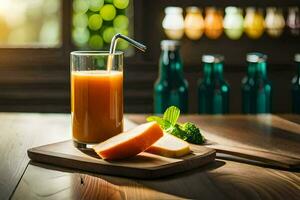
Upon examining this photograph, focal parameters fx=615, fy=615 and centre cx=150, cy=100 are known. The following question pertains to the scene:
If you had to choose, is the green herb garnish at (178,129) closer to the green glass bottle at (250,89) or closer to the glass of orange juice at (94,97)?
the glass of orange juice at (94,97)

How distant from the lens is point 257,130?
1.67m

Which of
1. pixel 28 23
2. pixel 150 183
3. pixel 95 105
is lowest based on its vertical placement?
pixel 150 183

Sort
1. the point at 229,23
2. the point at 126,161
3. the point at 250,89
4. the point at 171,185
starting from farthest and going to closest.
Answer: the point at 229,23, the point at 250,89, the point at 126,161, the point at 171,185

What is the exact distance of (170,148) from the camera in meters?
1.26

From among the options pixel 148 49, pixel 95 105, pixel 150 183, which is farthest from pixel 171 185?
pixel 148 49

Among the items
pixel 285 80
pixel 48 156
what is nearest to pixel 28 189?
pixel 48 156

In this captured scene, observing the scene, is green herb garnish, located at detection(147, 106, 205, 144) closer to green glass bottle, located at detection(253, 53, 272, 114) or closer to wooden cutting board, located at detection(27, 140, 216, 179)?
wooden cutting board, located at detection(27, 140, 216, 179)

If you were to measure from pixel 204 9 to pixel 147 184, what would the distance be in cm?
263

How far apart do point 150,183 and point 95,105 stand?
300mm

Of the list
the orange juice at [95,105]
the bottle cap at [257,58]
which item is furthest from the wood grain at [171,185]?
the bottle cap at [257,58]

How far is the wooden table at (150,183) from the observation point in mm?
1032

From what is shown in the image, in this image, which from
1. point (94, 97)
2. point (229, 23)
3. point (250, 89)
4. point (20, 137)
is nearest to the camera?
point (94, 97)

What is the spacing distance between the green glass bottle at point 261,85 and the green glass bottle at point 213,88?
108 mm

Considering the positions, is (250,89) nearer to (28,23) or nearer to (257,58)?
(257,58)
